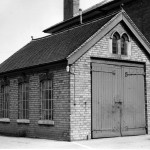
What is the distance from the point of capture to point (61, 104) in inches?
621

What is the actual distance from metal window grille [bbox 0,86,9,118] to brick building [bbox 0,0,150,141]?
6.4 inches

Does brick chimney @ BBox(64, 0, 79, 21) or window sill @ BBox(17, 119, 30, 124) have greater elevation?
brick chimney @ BBox(64, 0, 79, 21)

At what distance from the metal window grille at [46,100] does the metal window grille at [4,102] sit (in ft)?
12.4

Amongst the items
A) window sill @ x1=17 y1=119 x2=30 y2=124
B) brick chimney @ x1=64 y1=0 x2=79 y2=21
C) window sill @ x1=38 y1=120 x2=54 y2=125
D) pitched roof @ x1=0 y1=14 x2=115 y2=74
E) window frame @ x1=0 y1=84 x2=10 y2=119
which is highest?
brick chimney @ x1=64 y1=0 x2=79 y2=21

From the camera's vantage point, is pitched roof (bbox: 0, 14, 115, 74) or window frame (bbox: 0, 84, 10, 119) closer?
pitched roof (bbox: 0, 14, 115, 74)

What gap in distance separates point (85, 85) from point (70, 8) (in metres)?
23.3

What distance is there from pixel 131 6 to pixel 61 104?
55.6 feet

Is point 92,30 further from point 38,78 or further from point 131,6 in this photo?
point 131,6

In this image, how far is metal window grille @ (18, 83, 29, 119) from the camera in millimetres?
18328

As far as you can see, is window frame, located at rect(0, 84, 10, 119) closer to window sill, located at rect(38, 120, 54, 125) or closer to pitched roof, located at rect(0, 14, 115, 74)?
pitched roof, located at rect(0, 14, 115, 74)

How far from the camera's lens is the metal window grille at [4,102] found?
793 inches

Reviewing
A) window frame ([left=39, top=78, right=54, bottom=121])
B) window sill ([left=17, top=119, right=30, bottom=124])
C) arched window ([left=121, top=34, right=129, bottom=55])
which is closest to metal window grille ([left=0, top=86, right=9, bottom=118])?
window sill ([left=17, top=119, right=30, bottom=124])

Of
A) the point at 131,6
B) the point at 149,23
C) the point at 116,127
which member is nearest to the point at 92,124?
the point at 116,127

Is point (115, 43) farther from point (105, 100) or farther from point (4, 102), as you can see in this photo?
point (4, 102)
